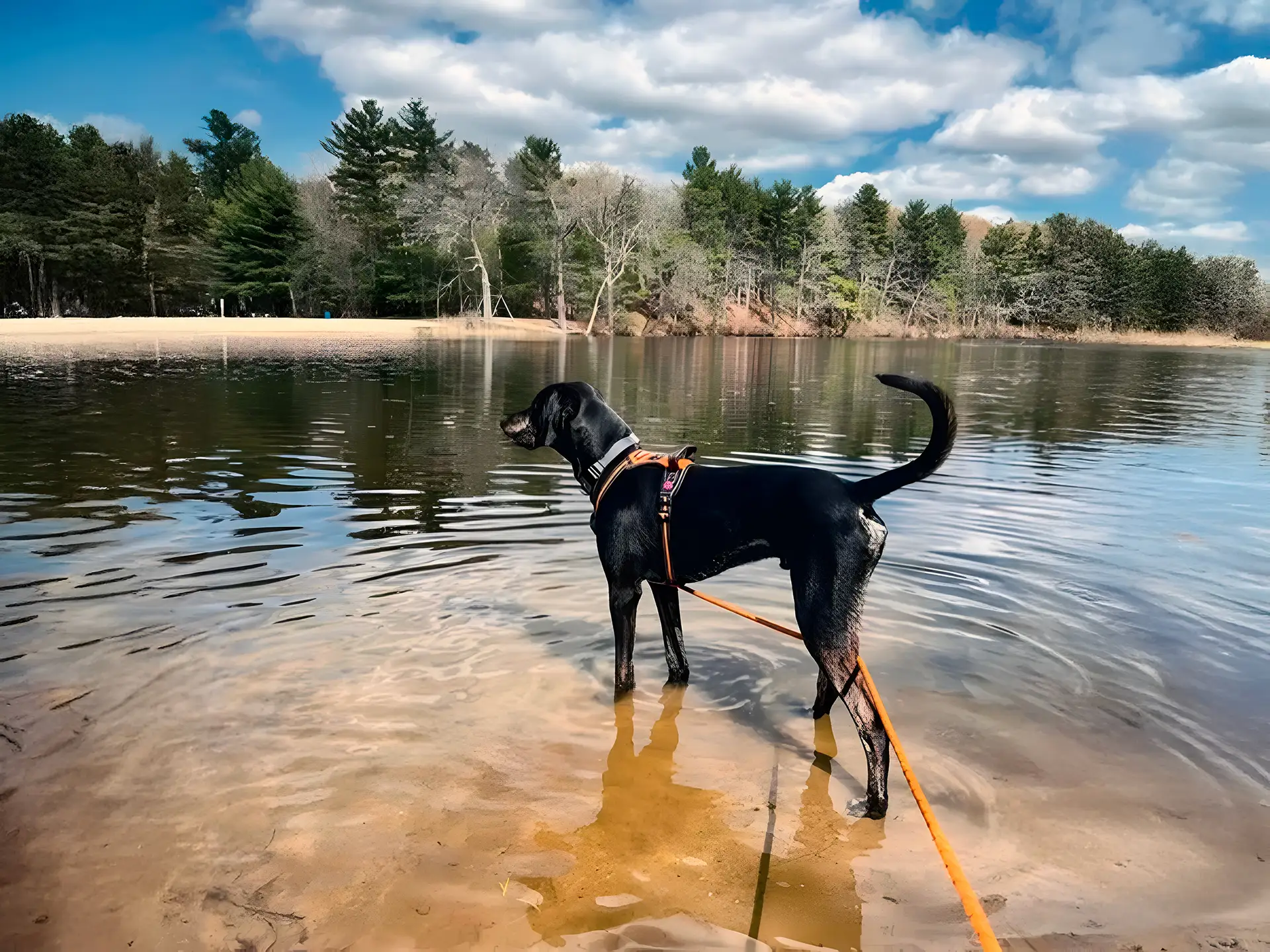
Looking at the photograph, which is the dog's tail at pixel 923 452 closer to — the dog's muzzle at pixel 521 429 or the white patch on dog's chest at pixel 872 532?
the white patch on dog's chest at pixel 872 532

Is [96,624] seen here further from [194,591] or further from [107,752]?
[107,752]

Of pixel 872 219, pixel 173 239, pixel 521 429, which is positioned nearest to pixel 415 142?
pixel 173 239

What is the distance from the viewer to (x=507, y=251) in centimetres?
6669

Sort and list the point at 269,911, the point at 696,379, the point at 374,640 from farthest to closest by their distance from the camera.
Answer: the point at 696,379 < the point at 374,640 < the point at 269,911

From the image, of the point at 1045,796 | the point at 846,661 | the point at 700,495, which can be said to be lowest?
the point at 1045,796

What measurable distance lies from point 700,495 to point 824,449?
9572mm

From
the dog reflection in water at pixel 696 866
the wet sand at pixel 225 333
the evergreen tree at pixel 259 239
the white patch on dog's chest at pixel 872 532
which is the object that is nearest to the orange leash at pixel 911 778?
the dog reflection in water at pixel 696 866

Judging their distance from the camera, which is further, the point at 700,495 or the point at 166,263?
the point at 166,263

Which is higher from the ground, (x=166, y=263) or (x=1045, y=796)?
(x=166, y=263)

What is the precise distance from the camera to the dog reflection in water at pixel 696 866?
9.71 ft

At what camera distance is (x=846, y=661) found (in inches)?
149

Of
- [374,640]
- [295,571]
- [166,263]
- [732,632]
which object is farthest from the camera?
[166,263]

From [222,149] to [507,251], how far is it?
1858 inches

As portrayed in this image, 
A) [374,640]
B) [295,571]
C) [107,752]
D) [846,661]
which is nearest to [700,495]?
[846,661]
